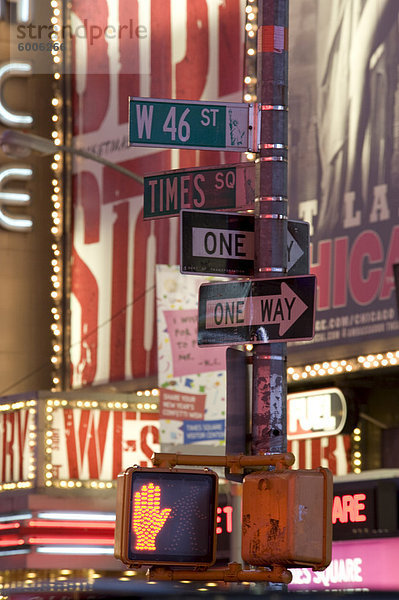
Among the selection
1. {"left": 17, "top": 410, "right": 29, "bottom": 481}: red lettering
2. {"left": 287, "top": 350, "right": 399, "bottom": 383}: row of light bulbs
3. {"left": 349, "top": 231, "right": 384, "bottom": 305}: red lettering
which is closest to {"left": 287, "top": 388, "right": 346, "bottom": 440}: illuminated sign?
{"left": 287, "top": 350, "right": 399, "bottom": 383}: row of light bulbs

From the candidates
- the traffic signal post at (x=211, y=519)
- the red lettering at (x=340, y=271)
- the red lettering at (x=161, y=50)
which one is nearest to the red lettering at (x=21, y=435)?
the red lettering at (x=340, y=271)

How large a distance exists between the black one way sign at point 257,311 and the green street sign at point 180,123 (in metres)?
0.93

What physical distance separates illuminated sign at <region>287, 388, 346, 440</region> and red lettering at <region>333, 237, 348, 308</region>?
1.20 metres

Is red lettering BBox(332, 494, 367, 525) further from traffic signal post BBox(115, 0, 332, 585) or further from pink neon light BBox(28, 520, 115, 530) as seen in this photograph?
traffic signal post BBox(115, 0, 332, 585)

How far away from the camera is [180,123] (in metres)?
8.64

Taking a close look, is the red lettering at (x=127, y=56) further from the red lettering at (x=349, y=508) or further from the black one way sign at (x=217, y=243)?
the black one way sign at (x=217, y=243)

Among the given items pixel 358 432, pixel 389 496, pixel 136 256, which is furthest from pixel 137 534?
pixel 136 256

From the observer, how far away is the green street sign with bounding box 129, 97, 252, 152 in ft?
28.1

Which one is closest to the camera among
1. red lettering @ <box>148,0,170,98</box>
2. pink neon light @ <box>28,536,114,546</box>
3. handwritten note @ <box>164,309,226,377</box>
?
handwritten note @ <box>164,309,226,377</box>

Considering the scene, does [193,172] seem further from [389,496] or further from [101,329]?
[101,329]

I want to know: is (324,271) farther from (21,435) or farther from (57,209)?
(57,209)

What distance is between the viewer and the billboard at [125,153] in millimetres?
21812

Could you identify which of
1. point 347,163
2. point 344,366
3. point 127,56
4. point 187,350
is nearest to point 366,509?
point 187,350

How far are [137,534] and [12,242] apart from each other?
17.7 metres
